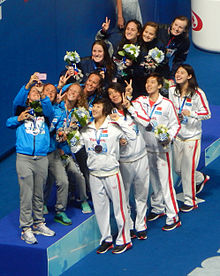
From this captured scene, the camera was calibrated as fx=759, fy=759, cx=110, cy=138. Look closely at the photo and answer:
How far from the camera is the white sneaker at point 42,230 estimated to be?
25.0 feet

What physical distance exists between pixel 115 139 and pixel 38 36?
3608 millimetres

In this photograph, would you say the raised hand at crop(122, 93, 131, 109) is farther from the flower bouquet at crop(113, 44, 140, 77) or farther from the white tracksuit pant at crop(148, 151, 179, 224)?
the flower bouquet at crop(113, 44, 140, 77)

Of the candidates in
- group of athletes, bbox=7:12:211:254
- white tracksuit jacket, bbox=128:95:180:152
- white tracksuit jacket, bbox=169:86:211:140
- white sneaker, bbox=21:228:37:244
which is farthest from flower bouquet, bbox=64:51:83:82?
white sneaker, bbox=21:228:37:244

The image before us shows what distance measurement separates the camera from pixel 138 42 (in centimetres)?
895

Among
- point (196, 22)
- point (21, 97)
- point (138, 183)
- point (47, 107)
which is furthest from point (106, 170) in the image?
point (196, 22)

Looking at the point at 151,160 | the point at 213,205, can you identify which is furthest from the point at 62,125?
the point at 213,205

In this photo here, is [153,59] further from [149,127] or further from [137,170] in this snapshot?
[137,170]

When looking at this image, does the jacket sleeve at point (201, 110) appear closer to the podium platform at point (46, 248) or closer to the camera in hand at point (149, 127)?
the camera in hand at point (149, 127)

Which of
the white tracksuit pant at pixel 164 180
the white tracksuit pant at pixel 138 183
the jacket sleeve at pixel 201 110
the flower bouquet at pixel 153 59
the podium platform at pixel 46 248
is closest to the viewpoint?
the podium platform at pixel 46 248

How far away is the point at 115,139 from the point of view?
7.58 meters

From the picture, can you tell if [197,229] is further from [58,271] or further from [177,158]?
[58,271]

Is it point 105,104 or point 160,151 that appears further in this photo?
point 160,151

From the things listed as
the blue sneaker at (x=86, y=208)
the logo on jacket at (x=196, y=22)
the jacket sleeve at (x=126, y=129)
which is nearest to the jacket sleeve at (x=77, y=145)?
the jacket sleeve at (x=126, y=129)

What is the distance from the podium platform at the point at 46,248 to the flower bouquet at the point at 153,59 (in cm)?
195
